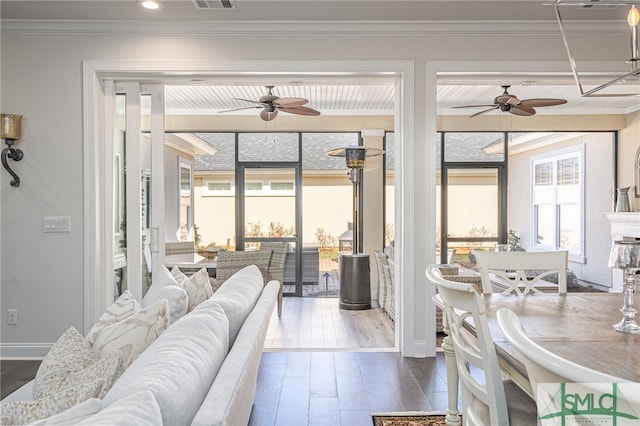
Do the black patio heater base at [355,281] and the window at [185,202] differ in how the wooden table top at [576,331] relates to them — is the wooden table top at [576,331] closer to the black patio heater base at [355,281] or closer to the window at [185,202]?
the black patio heater base at [355,281]

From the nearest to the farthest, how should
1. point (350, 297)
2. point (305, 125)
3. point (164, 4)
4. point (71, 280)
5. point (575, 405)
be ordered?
Answer: point (575, 405), point (164, 4), point (71, 280), point (350, 297), point (305, 125)

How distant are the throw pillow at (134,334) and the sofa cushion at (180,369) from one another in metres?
0.14

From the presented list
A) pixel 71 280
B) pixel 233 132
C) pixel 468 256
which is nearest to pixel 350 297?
pixel 468 256

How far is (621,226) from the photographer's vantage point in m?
7.05

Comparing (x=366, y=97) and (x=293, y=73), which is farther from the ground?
(x=366, y=97)

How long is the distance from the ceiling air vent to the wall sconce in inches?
66.2

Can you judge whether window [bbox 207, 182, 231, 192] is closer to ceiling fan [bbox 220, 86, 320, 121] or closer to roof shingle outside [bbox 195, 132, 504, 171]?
roof shingle outside [bbox 195, 132, 504, 171]

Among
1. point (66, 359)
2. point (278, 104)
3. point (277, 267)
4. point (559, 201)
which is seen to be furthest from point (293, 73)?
point (559, 201)

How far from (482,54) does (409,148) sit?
97cm

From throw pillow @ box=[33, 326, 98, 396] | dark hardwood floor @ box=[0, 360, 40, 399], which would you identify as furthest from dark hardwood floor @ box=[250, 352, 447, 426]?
dark hardwood floor @ box=[0, 360, 40, 399]

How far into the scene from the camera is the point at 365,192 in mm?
7555

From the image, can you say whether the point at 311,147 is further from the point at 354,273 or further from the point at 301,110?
the point at 354,273

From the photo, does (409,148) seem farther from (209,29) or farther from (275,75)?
(209,29)

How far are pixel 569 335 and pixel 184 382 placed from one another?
4.50 feet
